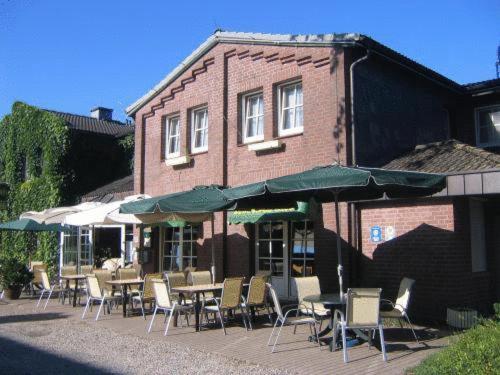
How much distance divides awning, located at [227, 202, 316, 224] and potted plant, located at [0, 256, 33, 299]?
730 cm

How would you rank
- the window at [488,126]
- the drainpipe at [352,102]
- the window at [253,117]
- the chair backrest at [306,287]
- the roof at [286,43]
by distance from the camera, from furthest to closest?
the window at [488,126], the window at [253,117], the roof at [286,43], the drainpipe at [352,102], the chair backrest at [306,287]

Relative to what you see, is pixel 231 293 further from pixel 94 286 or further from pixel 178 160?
pixel 178 160

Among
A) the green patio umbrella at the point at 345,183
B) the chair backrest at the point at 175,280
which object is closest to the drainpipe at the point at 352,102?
the green patio umbrella at the point at 345,183

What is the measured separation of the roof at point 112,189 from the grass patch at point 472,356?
15894 mm

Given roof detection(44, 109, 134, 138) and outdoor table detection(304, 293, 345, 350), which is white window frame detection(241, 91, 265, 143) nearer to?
outdoor table detection(304, 293, 345, 350)

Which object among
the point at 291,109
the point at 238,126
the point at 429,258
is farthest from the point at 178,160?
the point at 429,258

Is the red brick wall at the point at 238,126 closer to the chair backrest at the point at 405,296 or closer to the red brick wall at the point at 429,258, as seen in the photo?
the red brick wall at the point at 429,258

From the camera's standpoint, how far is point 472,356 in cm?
505

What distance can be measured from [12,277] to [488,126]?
46.1 feet

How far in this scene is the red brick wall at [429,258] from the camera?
9.75 meters

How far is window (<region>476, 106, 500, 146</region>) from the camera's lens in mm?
14523

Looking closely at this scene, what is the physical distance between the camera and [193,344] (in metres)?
8.55

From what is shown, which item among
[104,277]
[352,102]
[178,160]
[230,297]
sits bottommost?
[230,297]

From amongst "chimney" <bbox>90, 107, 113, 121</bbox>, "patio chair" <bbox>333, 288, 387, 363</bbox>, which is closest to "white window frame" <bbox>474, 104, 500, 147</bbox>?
"patio chair" <bbox>333, 288, 387, 363</bbox>
